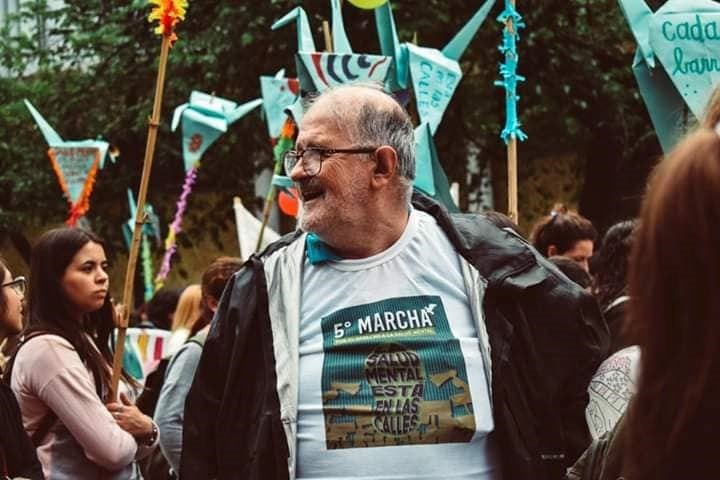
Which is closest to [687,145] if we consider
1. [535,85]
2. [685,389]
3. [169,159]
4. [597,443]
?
[685,389]

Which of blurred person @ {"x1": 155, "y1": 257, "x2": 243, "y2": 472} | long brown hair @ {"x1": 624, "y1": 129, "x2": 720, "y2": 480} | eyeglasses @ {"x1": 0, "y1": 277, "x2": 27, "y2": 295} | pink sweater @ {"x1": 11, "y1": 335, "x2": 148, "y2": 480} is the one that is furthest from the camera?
blurred person @ {"x1": 155, "y1": 257, "x2": 243, "y2": 472}

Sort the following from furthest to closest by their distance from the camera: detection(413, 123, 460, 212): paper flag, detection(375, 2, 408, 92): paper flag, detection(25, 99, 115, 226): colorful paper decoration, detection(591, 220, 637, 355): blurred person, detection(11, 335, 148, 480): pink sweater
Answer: detection(25, 99, 115, 226): colorful paper decoration → detection(375, 2, 408, 92): paper flag → detection(413, 123, 460, 212): paper flag → detection(591, 220, 637, 355): blurred person → detection(11, 335, 148, 480): pink sweater

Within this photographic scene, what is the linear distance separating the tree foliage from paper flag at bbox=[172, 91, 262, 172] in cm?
393

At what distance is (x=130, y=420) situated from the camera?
5594 millimetres

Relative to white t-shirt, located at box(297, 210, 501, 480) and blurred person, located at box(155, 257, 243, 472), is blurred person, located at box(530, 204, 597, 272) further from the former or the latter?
white t-shirt, located at box(297, 210, 501, 480)

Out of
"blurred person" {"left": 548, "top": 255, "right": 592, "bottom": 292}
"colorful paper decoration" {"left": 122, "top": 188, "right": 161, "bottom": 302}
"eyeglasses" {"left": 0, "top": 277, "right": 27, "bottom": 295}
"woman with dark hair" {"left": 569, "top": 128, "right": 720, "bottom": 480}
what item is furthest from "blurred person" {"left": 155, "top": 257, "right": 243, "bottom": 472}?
"colorful paper decoration" {"left": 122, "top": 188, "right": 161, "bottom": 302}

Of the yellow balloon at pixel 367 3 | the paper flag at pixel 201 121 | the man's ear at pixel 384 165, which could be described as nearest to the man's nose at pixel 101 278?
the man's ear at pixel 384 165

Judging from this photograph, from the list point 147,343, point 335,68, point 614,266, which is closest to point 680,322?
point 614,266

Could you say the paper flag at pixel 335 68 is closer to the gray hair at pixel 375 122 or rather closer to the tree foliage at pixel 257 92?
the gray hair at pixel 375 122

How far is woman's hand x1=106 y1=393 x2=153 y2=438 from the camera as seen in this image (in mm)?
5578

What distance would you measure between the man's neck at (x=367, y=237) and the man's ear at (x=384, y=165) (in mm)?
89

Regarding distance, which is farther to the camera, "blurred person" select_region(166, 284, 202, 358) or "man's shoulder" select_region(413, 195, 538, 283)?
"blurred person" select_region(166, 284, 202, 358)

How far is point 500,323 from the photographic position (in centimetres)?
404

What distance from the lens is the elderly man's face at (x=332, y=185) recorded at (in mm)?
4172
